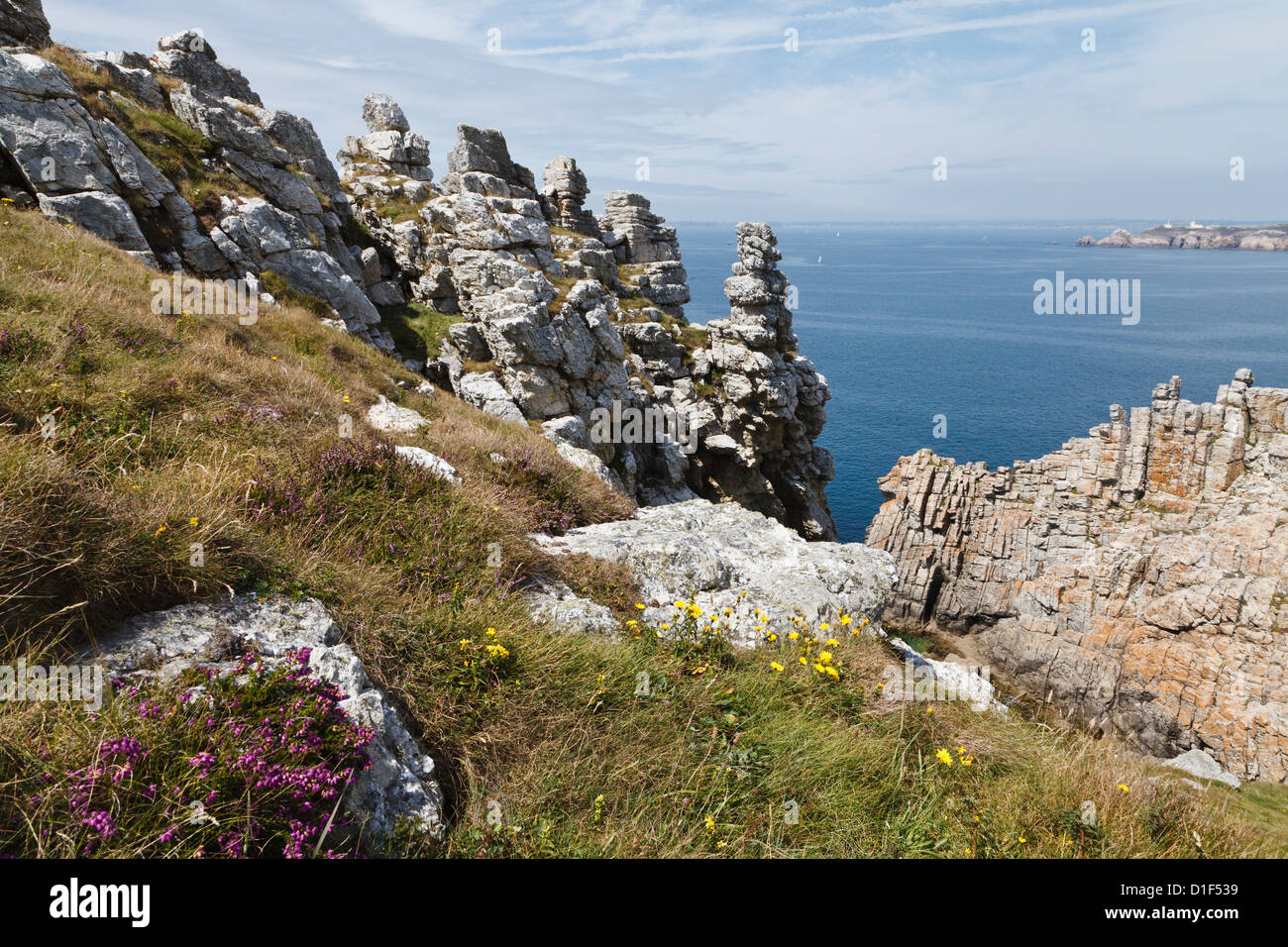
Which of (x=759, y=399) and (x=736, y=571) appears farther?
(x=759, y=399)

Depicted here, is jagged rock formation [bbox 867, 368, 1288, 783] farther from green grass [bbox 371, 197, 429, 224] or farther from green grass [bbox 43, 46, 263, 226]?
green grass [bbox 43, 46, 263, 226]

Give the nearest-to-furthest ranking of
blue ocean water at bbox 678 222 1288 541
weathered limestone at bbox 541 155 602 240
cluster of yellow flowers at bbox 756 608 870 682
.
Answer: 1. cluster of yellow flowers at bbox 756 608 870 682
2. weathered limestone at bbox 541 155 602 240
3. blue ocean water at bbox 678 222 1288 541

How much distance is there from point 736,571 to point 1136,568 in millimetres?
36158

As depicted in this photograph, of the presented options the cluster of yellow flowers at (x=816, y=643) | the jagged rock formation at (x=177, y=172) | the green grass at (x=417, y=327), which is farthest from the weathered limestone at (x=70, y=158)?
the cluster of yellow flowers at (x=816, y=643)

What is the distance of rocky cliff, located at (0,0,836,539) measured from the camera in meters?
20.4

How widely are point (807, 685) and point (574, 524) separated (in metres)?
5.79

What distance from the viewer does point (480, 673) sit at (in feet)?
18.3

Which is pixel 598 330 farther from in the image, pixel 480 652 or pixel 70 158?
pixel 480 652

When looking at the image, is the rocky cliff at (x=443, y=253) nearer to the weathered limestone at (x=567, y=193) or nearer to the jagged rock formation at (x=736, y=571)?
the weathered limestone at (x=567, y=193)

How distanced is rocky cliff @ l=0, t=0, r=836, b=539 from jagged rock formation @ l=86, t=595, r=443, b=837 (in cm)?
1297

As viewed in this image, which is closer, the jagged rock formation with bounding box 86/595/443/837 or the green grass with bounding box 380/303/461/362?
the jagged rock formation with bounding box 86/595/443/837

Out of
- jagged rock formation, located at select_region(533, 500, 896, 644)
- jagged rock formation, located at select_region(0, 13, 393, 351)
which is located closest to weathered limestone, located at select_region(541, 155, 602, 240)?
jagged rock formation, located at select_region(0, 13, 393, 351)

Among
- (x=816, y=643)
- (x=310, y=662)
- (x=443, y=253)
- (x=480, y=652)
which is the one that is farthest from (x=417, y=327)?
(x=310, y=662)

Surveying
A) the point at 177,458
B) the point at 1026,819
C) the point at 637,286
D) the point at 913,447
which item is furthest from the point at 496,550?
the point at 913,447
